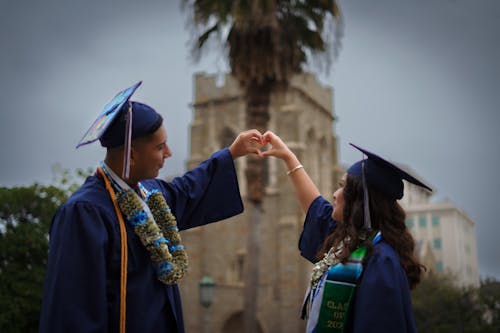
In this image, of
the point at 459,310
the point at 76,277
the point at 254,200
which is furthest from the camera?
the point at 459,310

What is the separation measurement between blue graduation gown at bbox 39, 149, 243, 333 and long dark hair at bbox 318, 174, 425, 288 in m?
1.02

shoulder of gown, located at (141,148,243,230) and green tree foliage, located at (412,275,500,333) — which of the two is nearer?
shoulder of gown, located at (141,148,243,230)

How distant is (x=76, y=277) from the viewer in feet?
8.18

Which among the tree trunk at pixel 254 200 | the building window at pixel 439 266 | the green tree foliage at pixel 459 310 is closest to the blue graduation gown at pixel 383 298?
the tree trunk at pixel 254 200

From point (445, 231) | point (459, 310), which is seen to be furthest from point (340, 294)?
point (445, 231)

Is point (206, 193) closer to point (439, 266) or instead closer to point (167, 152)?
point (167, 152)

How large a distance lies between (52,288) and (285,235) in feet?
83.3

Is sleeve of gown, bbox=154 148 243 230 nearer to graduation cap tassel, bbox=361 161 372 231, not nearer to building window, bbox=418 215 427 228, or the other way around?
graduation cap tassel, bbox=361 161 372 231

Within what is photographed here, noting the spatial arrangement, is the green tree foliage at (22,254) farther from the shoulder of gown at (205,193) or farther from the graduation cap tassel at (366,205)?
the graduation cap tassel at (366,205)

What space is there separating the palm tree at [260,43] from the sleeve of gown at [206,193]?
9.63 m

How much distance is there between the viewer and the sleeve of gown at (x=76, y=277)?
2.43 m

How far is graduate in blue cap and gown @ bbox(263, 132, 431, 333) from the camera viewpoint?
2.64 meters

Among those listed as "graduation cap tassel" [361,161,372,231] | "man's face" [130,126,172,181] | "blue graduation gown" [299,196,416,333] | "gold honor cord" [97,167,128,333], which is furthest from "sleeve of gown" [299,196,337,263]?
"gold honor cord" [97,167,128,333]

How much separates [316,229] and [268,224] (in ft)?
82.8
